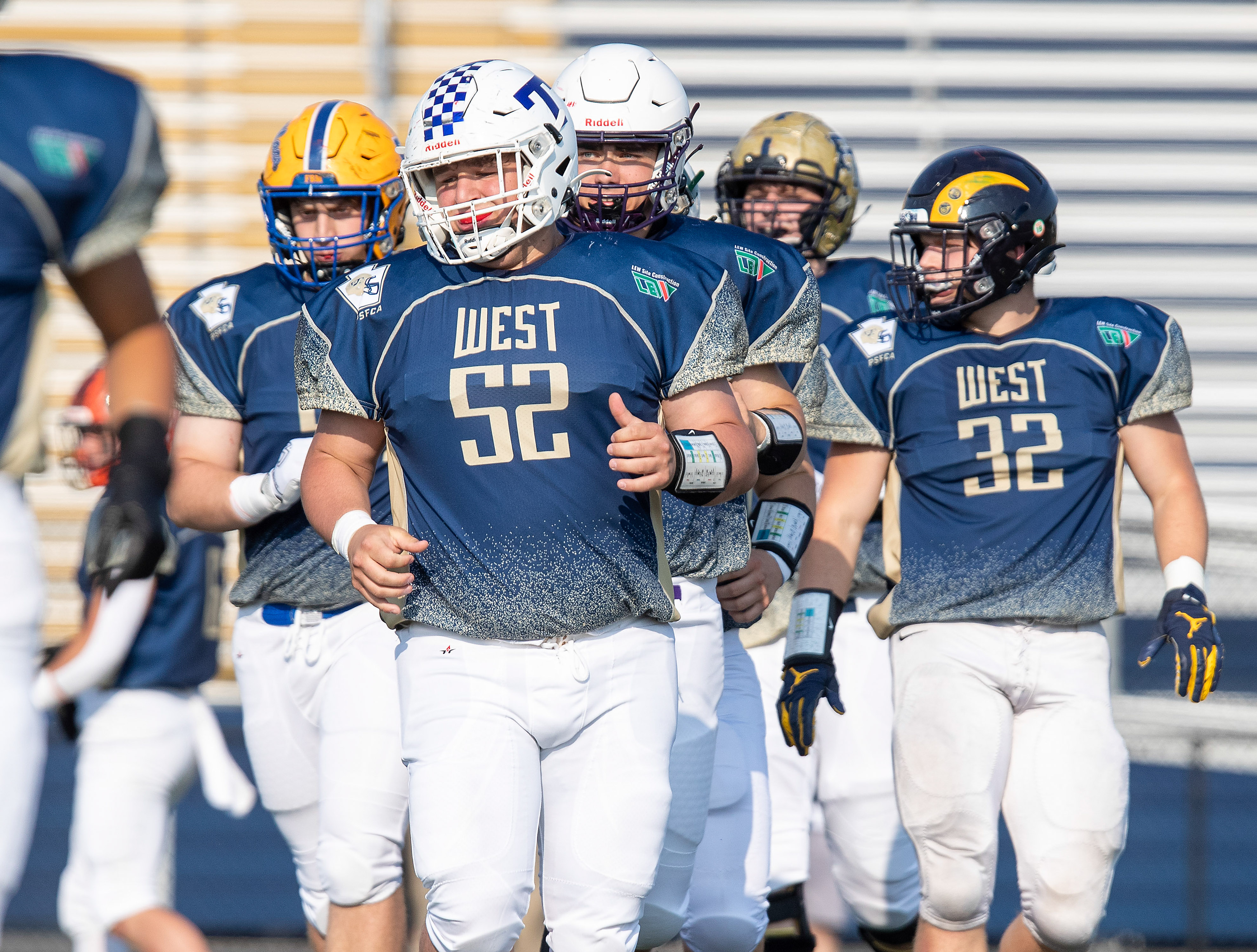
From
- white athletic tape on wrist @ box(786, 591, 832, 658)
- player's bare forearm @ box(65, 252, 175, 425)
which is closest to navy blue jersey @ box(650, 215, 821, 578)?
white athletic tape on wrist @ box(786, 591, 832, 658)

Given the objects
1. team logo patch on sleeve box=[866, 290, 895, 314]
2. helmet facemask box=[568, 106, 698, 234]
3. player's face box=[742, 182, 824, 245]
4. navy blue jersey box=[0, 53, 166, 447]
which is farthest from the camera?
player's face box=[742, 182, 824, 245]

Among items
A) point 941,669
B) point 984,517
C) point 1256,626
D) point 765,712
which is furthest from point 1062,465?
point 1256,626

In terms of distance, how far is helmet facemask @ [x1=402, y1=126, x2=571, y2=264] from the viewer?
314 centimetres

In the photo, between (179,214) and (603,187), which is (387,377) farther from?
(179,214)

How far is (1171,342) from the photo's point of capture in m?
4.08

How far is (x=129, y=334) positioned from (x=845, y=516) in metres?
2.15

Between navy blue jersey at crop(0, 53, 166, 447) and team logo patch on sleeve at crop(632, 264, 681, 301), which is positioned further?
team logo patch on sleeve at crop(632, 264, 681, 301)

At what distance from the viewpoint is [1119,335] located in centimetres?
406

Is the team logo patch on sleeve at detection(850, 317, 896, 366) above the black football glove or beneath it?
above

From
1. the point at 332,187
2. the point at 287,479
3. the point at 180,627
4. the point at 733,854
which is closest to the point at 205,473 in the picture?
the point at 287,479

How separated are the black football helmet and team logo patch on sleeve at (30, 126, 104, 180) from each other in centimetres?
230

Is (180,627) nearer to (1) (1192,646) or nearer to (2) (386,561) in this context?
(2) (386,561)

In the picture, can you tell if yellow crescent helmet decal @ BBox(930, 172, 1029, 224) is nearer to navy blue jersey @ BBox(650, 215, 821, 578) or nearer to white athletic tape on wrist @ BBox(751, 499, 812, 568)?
navy blue jersey @ BBox(650, 215, 821, 578)

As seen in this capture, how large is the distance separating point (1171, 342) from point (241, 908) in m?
4.46
